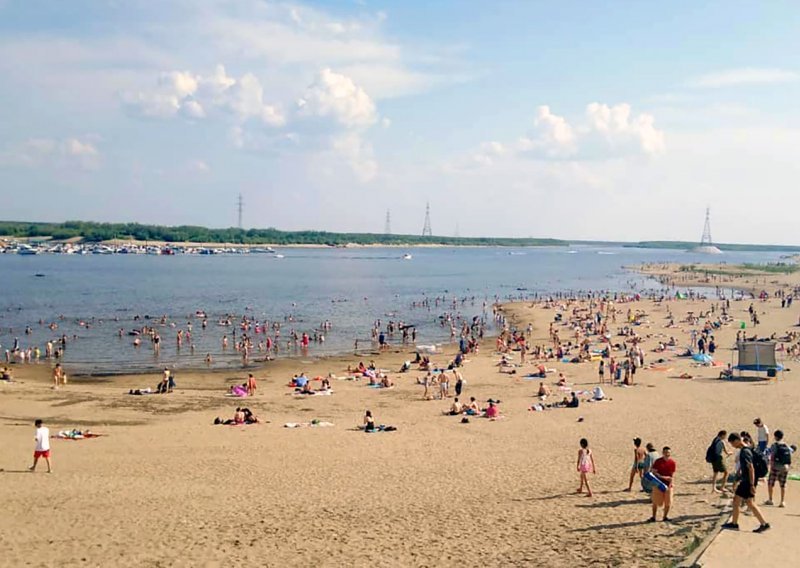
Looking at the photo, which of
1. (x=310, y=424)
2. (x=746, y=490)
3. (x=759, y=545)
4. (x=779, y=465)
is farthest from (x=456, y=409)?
(x=759, y=545)

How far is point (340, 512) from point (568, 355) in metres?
27.7

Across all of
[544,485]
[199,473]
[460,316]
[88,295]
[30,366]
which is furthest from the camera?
[88,295]

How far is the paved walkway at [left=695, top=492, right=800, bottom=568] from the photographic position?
987cm

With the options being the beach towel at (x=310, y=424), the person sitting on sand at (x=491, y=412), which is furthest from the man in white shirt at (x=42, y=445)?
the person sitting on sand at (x=491, y=412)

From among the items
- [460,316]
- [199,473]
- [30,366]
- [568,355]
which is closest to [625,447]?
[199,473]

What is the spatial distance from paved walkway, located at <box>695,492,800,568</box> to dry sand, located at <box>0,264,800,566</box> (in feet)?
2.36

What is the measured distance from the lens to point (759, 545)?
34.6 feet

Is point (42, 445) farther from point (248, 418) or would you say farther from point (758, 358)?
point (758, 358)

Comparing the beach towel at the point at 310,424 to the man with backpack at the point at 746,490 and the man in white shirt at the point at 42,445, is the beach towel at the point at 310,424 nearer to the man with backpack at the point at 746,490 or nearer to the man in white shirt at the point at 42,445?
the man in white shirt at the point at 42,445

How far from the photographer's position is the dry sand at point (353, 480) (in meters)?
Answer: 11.6

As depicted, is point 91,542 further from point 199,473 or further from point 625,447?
point 625,447

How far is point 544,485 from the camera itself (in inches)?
615

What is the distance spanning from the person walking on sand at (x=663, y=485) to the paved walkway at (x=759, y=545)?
118 centimetres

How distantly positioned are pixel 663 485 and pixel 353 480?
686cm
